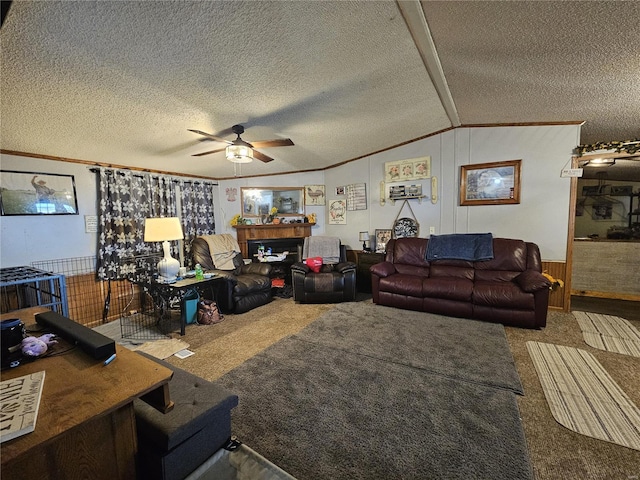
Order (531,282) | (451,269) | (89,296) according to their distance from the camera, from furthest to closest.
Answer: (451,269)
(89,296)
(531,282)

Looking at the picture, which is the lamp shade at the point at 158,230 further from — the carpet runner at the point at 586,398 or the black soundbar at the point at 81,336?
the carpet runner at the point at 586,398

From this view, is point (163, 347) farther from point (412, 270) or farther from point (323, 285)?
point (412, 270)

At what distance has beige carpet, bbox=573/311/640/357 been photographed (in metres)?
2.58

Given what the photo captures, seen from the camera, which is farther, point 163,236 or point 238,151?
point 163,236

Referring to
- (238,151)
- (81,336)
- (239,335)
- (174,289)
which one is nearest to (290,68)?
(238,151)

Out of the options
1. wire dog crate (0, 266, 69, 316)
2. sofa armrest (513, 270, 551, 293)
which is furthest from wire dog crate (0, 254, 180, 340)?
sofa armrest (513, 270, 551, 293)

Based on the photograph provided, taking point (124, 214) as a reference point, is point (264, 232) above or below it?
below

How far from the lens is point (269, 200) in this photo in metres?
5.20

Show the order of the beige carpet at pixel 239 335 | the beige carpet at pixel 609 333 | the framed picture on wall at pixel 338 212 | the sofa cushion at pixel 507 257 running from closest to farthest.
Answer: the beige carpet at pixel 239 335 < the beige carpet at pixel 609 333 < the sofa cushion at pixel 507 257 < the framed picture on wall at pixel 338 212

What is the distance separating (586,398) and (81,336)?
306cm

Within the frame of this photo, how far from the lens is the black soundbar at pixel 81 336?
42.3 inches

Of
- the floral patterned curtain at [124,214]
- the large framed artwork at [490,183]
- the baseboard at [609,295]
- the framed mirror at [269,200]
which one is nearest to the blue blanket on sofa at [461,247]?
the large framed artwork at [490,183]

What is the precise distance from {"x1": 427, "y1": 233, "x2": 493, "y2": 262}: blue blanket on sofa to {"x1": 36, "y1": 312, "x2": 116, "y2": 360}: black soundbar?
382cm

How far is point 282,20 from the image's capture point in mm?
1615
